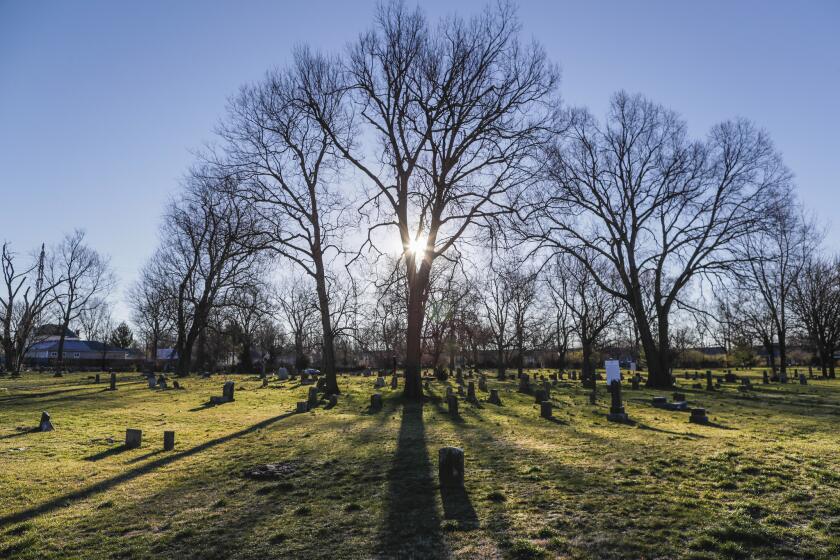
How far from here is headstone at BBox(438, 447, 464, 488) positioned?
20.0ft

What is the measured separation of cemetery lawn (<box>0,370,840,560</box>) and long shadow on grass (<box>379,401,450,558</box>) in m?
0.03

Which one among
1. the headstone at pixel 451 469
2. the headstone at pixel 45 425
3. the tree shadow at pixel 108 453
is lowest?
the tree shadow at pixel 108 453

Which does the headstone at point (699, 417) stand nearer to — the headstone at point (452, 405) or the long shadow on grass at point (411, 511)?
the headstone at point (452, 405)

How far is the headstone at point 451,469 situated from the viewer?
609cm

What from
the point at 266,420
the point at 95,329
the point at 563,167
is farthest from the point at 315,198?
the point at 95,329

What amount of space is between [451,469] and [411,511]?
3.35 ft

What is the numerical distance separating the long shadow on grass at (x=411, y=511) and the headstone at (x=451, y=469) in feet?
0.66

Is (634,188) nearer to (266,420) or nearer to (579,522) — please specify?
(266,420)

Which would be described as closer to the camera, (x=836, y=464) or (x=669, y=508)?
(x=669, y=508)

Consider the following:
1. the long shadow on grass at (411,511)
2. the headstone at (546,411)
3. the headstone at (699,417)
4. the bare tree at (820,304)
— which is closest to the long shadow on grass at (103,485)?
the long shadow on grass at (411,511)

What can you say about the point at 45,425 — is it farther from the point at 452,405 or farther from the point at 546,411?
the point at 546,411

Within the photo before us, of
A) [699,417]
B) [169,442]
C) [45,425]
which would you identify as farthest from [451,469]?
[45,425]

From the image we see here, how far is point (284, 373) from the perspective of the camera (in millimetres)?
32844

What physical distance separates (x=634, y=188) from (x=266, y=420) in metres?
21.3
